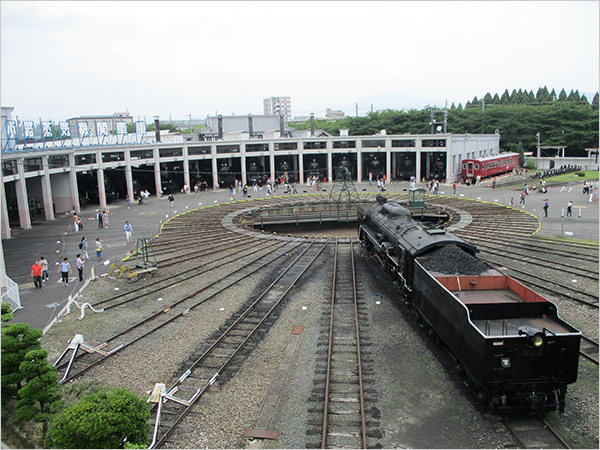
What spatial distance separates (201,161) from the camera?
6241cm

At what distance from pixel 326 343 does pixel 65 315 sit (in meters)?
10.3

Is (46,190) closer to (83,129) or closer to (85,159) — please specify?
(85,159)

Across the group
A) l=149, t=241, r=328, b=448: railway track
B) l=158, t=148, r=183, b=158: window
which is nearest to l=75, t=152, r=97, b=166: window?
l=158, t=148, r=183, b=158: window

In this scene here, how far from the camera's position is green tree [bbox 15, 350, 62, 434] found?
30.5 feet

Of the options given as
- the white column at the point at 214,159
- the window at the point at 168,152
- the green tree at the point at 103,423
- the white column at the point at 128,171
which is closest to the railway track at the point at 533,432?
the green tree at the point at 103,423

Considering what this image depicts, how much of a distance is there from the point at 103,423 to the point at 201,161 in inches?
2254

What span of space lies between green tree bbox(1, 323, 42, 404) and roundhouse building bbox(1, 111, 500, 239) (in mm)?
28405

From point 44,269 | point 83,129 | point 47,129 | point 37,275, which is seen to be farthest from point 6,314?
point 83,129

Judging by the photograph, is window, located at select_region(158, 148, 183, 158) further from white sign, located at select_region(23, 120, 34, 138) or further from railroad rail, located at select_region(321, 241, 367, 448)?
railroad rail, located at select_region(321, 241, 367, 448)

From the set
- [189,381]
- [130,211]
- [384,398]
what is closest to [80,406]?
[189,381]

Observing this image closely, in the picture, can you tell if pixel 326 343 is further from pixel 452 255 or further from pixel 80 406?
pixel 80 406

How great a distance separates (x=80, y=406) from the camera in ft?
25.3

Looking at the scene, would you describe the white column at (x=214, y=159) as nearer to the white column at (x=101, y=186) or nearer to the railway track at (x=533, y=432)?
the white column at (x=101, y=186)

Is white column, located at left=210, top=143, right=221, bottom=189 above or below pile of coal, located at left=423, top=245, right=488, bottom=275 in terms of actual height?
above
